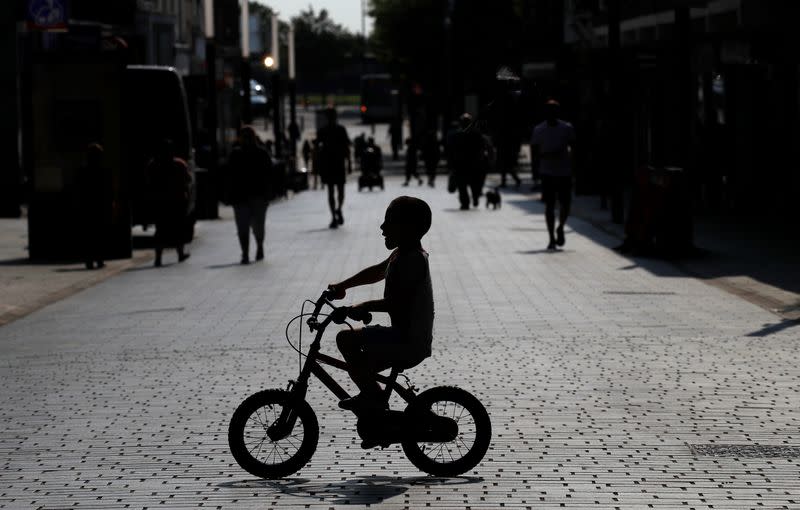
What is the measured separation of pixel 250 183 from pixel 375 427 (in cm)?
1429

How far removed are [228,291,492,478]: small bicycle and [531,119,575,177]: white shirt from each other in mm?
14124

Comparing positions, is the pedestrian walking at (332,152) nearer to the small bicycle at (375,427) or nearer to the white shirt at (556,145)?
the white shirt at (556,145)

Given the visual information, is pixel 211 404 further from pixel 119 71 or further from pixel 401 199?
pixel 119 71

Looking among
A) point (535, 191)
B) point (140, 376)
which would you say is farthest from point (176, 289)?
point (535, 191)

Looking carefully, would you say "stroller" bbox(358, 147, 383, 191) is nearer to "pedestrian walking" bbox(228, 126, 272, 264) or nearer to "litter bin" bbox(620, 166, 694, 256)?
"pedestrian walking" bbox(228, 126, 272, 264)

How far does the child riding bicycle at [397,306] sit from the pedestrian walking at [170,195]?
14.1m

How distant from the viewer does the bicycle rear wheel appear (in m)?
7.56

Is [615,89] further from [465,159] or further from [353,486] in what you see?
[353,486]

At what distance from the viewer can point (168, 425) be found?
359 inches

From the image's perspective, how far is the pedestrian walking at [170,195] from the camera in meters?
21.4

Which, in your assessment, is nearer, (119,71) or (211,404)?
(211,404)

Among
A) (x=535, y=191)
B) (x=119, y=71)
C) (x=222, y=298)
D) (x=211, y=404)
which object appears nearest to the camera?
(x=211, y=404)

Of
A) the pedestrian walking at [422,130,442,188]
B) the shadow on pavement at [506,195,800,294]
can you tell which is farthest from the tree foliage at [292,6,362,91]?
the shadow on pavement at [506,195,800,294]

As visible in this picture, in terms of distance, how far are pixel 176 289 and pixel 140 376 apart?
662cm
